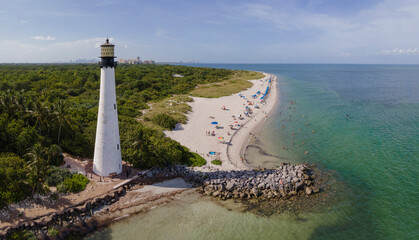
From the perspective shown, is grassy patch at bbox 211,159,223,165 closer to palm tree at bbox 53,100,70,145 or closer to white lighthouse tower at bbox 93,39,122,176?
white lighthouse tower at bbox 93,39,122,176

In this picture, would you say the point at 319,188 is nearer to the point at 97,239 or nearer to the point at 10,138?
the point at 97,239

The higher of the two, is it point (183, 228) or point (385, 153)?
point (385, 153)

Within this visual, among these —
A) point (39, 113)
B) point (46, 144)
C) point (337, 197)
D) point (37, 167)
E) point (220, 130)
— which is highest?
point (39, 113)

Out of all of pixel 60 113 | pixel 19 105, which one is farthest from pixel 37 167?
pixel 19 105

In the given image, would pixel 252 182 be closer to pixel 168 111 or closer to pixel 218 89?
pixel 168 111

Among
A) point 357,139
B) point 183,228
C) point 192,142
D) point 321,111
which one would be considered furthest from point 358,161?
point 321,111
